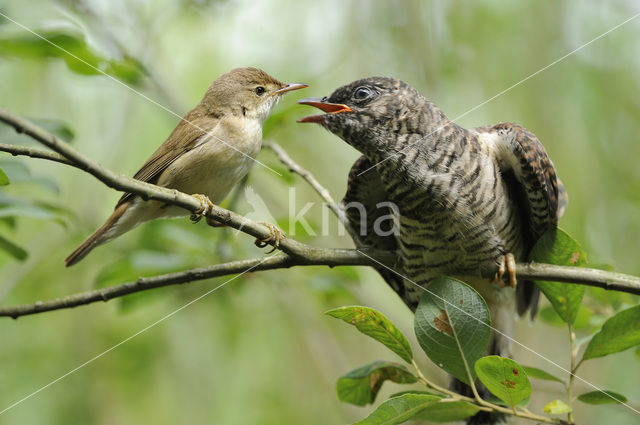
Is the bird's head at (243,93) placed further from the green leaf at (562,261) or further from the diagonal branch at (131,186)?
the green leaf at (562,261)

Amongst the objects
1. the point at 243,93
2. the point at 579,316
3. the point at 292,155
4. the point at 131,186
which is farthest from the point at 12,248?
the point at 292,155

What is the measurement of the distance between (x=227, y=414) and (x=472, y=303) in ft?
12.2

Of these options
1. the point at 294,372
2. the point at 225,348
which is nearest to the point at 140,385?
the point at 225,348

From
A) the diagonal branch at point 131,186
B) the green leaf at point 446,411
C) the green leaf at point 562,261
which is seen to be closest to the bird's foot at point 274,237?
the diagonal branch at point 131,186

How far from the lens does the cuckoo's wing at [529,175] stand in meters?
2.10

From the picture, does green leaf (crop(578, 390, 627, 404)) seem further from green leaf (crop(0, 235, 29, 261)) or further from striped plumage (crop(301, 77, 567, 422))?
green leaf (crop(0, 235, 29, 261))

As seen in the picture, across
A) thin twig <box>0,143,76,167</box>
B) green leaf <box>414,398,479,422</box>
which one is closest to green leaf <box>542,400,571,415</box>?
green leaf <box>414,398,479,422</box>

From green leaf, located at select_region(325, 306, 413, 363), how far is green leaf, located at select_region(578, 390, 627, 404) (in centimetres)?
59

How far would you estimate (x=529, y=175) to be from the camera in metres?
2.12

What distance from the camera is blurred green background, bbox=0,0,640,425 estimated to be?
3795 millimetres

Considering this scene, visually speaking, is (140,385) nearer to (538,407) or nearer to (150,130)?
(150,130)

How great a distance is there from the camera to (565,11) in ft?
14.9

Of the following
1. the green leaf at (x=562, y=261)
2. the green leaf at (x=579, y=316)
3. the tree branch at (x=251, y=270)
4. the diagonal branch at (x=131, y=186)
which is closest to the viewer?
the diagonal branch at (x=131, y=186)

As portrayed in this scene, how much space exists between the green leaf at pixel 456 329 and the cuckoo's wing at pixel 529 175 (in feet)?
2.09
